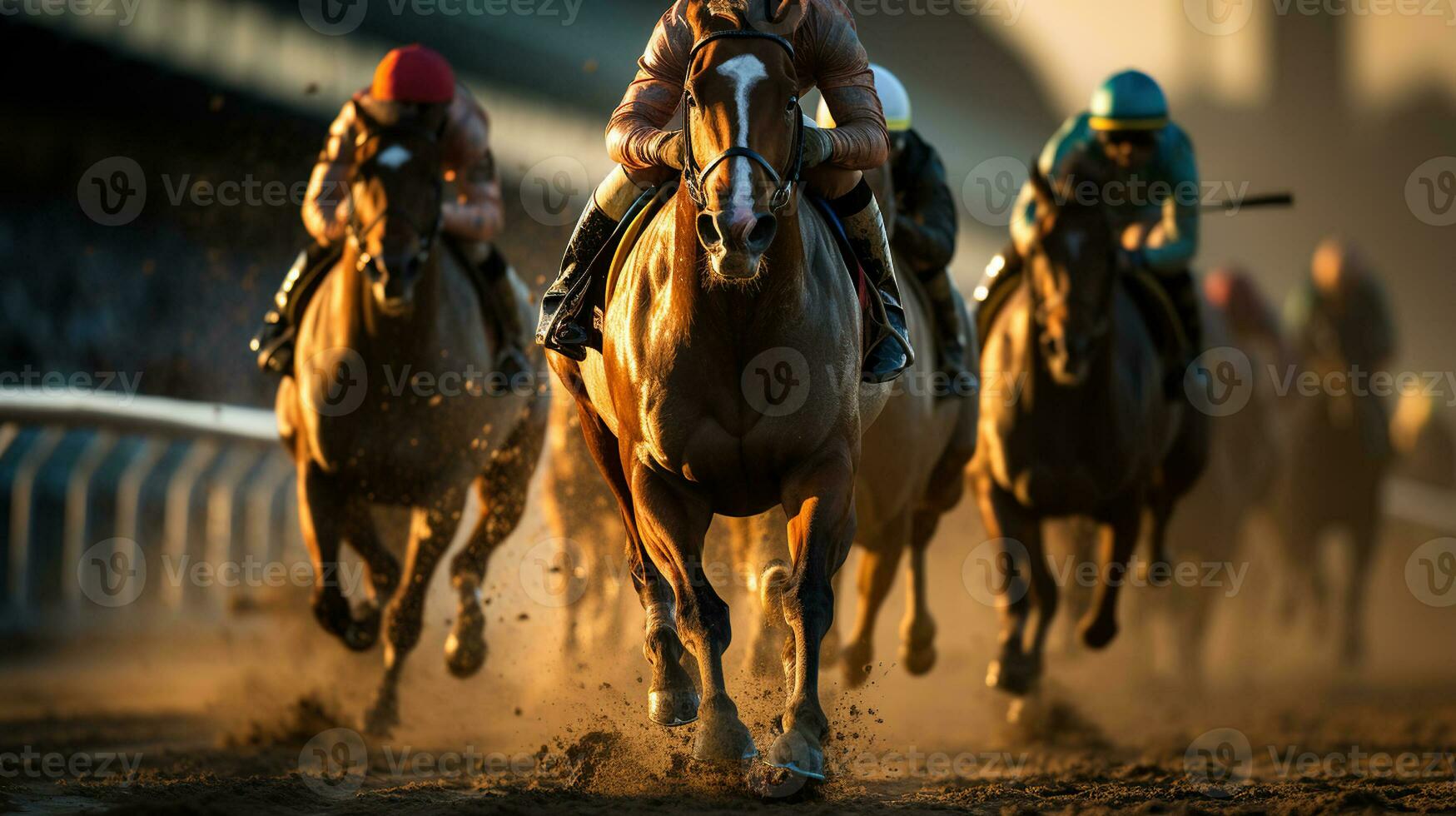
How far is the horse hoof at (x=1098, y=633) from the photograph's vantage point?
32.2ft

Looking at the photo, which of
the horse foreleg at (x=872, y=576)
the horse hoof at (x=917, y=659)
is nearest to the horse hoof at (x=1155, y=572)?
the horse hoof at (x=917, y=659)

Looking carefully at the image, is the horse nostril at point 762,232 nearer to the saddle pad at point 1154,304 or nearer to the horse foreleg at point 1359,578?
the saddle pad at point 1154,304

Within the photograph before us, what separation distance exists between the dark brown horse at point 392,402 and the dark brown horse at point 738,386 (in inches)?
101

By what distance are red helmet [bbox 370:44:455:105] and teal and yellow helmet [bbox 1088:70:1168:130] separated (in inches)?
142

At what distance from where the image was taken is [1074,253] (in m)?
9.21

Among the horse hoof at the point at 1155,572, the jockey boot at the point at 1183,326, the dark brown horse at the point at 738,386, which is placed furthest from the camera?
the horse hoof at the point at 1155,572

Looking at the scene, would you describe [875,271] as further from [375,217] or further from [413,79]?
[413,79]

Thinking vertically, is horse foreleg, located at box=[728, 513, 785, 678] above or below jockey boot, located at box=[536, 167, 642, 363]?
below

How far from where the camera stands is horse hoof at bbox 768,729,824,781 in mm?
5461

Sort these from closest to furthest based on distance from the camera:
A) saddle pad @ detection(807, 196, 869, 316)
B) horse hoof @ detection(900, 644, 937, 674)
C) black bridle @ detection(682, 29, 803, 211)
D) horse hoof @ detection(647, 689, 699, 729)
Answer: black bridle @ detection(682, 29, 803, 211), horse hoof @ detection(647, 689, 699, 729), saddle pad @ detection(807, 196, 869, 316), horse hoof @ detection(900, 644, 937, 674)

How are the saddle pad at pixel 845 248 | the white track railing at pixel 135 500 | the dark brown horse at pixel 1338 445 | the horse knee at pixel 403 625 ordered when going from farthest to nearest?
the dark brown horse at pixel 1338 445 < the white track railing at pixel 135 500 < the horse knee at pixel 403 625 < the saddle pad at pixel 845 248

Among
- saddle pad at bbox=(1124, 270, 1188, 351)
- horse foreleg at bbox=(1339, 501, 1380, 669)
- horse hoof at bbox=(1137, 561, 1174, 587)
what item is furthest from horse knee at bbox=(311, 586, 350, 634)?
horse foreleg at bbox=(1339, 501, 1380, 669)

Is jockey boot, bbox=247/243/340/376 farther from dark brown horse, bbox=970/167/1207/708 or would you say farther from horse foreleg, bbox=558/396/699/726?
dark brown horse, bbox=970/167/1207/708

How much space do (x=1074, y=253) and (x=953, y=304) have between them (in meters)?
0.64
